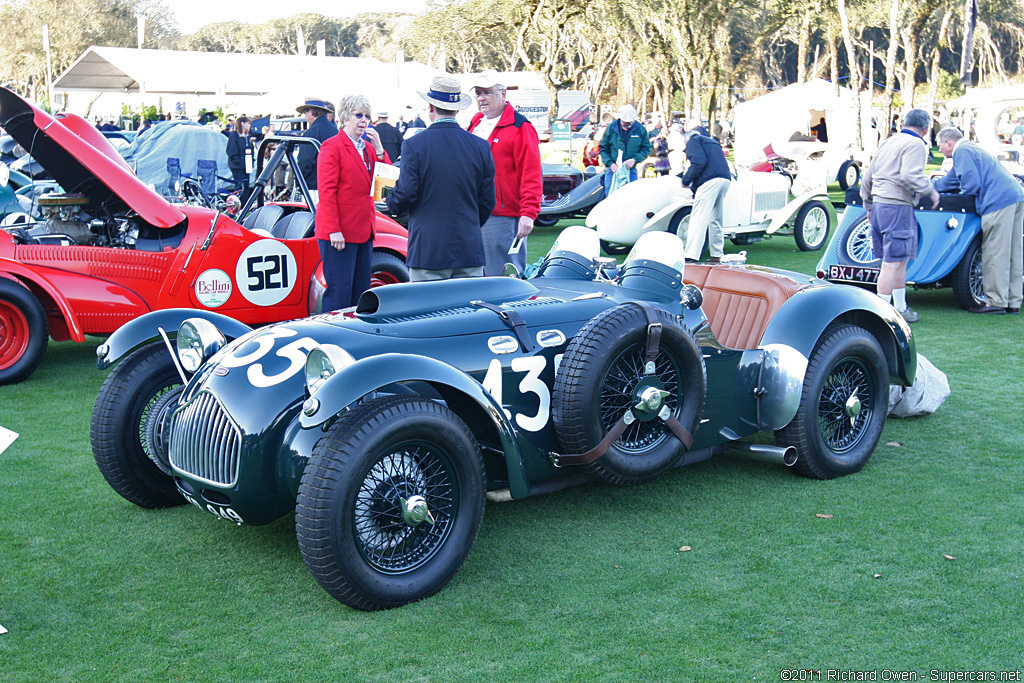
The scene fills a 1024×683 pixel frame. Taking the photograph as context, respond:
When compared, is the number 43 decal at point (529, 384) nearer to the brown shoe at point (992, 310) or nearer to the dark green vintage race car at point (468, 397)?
the dark green vintage race car at point (468, 397)

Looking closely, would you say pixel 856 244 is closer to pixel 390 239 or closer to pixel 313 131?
pixel 390 239

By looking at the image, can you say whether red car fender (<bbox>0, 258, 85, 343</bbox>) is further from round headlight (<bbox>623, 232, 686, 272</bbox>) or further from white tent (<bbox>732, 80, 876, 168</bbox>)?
white tent (<bbox>732, 80, 876, 168</bbox>)

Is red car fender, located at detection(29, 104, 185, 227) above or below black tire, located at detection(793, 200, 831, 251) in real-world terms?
above

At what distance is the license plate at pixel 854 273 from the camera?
885 centimetres

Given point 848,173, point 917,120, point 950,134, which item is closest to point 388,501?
point 917,120

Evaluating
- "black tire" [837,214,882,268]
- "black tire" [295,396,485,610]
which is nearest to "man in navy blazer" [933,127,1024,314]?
"black tire" [837,214,882,268]

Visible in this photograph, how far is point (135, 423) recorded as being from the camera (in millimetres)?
4016

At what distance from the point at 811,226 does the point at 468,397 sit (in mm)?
10270

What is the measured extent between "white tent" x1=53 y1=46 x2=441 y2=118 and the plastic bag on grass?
29.7 m

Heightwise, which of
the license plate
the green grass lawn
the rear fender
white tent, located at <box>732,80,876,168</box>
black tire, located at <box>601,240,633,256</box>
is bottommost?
the green grass lawn

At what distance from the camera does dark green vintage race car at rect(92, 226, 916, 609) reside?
3.28 meters

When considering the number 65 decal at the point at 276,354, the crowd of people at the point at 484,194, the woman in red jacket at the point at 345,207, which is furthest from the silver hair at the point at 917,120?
the number 65 decal at the point at 276,354

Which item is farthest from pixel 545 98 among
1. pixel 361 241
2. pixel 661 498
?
pixel 661 498

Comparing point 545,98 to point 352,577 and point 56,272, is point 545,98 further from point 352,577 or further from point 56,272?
point 352,577
